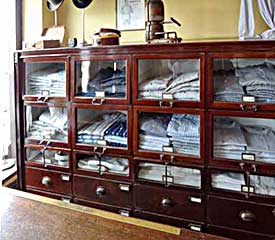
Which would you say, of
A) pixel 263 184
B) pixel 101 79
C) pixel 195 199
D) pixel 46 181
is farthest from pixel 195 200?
pixel 46 181

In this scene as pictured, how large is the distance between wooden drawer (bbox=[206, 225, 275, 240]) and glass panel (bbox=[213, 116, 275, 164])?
37 centimetres

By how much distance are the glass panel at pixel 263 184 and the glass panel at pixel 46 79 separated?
1.22 m

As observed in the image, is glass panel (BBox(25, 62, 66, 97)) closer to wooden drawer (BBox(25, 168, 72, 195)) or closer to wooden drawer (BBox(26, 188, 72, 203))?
wooden drawer (BBox(25, 168, 72, 195))

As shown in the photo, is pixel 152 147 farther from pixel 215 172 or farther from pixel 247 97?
pixel 247 97

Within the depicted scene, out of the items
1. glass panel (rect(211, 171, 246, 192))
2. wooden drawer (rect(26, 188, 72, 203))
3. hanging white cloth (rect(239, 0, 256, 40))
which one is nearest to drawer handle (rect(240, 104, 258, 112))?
glass panel (rect(211, 171, 246, 192))

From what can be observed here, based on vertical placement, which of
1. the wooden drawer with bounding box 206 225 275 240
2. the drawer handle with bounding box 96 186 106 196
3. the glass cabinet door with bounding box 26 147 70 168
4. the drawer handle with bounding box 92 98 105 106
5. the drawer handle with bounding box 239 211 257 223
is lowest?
the wooden drawer with bounding box 206 225 275 240

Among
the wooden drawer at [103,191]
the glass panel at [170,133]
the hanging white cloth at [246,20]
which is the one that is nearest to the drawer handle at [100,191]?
the wooden drawer at [103,191]

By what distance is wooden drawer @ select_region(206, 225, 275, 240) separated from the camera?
172 centimetres

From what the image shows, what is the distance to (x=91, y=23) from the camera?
2.61m

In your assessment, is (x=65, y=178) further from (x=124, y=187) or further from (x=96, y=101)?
(x=96, y=101)

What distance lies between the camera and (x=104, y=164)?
6.91 ft

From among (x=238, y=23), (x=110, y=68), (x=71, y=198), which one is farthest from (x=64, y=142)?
(x=238, y=23)

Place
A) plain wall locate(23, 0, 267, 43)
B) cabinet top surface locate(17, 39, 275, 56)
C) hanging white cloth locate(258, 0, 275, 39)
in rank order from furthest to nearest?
plain wall locate(23, 0, 267, 43) < hanging white cloth locate(258, 0, 275, 39) < cabinet top surface locate(17, 39, 275, 56)

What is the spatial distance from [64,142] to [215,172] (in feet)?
3.17
